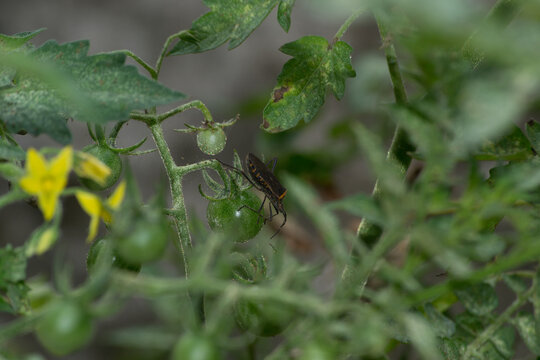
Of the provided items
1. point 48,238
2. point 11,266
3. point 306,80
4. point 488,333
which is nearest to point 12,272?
point 11,266

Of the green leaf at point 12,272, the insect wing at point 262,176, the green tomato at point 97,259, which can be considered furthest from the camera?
the insect wing at point 262,176

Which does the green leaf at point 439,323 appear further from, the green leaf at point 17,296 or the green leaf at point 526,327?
the green leaf at point 17,296

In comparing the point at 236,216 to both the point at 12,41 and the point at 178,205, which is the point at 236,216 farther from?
the point at 12,41

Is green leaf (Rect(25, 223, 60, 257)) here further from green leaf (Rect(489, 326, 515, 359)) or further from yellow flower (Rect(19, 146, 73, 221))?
green leaf (Rect(489, 326, 515, 359))

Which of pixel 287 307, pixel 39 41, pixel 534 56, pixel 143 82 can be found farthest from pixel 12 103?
pixel 39 41

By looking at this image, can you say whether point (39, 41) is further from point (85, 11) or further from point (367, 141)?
point (367, 141)

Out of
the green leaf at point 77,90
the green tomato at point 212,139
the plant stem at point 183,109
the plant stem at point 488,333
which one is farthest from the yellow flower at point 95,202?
the plant stem at point 488,333
